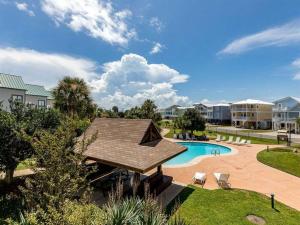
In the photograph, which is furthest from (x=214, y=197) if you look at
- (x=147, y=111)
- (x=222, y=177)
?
(x=147, y=111)

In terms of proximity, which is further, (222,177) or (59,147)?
(222,177)

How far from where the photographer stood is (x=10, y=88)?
33.8 meters

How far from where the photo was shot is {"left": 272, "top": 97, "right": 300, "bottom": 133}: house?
6050 cm

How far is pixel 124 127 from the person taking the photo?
16.2 meters

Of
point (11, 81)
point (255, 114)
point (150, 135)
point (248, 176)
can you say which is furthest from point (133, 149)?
point (255, 114)

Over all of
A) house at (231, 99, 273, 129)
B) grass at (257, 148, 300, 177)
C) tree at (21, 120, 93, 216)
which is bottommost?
grass at (257, 148, 300, 177)

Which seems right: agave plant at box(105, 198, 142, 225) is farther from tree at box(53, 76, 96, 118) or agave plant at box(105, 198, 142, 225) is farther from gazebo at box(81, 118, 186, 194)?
tree at box(53, 76, 96, 118)

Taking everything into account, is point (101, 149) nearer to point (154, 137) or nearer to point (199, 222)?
point (154, 137)

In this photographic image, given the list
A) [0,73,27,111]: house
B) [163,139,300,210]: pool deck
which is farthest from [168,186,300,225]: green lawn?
[0,73,27,111]: house

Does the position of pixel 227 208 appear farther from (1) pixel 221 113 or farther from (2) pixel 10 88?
(1) pixel 221 113

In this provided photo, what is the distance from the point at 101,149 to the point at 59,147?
6.55 metres

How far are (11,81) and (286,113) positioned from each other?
71915mm

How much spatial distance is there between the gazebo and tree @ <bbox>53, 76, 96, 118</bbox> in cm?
1456

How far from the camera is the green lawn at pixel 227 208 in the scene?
11.2 m
